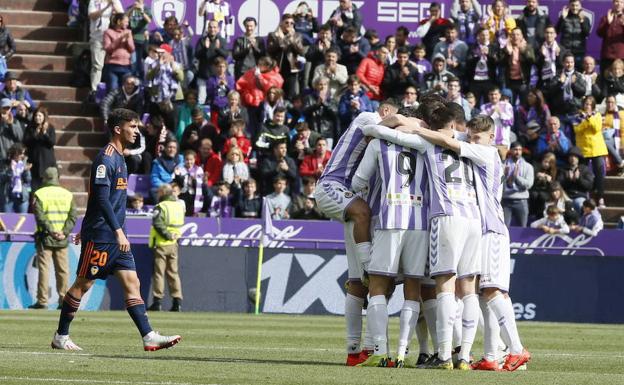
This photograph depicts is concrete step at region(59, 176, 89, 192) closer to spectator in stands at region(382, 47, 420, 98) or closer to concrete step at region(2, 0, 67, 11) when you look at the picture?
concrete step at region(2, 0, 67, 11)

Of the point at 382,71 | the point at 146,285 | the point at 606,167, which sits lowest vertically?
the point at 146,285

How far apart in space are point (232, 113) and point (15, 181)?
4.54m

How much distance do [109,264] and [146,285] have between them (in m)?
12.2

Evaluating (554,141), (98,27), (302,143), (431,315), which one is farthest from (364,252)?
(98,27)

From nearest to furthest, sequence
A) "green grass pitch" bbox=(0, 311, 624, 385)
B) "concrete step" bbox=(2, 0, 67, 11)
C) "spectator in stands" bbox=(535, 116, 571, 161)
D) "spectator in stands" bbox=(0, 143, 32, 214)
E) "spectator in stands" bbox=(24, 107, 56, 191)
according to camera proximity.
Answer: "green grass pitch" bbox=(0, 311, 624, 385)
"spectator in stands" bbox=(0, 143, 32, 214)
"spectator in stands" bbox=(24, 107, 56, 191)
"spectator in stands" bbox=(535, 116, 571, 161)
"concrete step" bbox=(2, 0, 67, 11)

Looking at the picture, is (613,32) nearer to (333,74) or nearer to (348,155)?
(333,74)

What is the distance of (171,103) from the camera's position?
2853 cm

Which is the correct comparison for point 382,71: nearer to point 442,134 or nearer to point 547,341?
point 547,341

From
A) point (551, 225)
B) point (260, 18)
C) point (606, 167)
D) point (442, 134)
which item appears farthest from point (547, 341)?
point (260, 18)

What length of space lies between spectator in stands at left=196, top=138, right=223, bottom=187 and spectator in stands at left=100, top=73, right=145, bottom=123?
1.69m

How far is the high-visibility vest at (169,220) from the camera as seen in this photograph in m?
24.9

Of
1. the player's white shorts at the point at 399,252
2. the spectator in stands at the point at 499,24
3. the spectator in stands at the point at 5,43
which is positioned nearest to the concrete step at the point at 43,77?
the spectator in stands at the point at 5,43

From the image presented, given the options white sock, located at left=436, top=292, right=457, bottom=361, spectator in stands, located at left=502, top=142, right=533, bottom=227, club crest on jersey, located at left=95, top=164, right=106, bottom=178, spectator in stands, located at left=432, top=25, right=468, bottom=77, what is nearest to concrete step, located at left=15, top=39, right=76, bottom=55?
spectator in stands, located at left=432, top=25, right=468, bottom=77

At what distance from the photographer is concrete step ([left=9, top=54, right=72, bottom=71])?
3077cm
